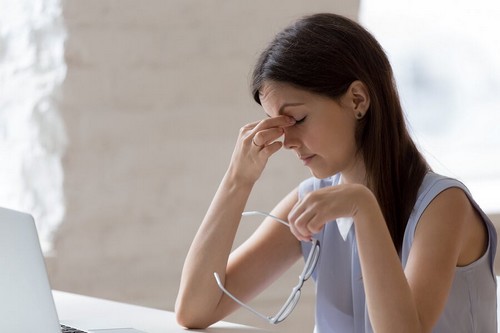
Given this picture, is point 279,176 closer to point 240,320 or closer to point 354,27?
point 240,320

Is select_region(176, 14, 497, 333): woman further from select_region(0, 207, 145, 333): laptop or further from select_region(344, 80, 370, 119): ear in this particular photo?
select_region(0, 207, 145, 333): laptop

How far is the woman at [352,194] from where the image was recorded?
5.36 ft

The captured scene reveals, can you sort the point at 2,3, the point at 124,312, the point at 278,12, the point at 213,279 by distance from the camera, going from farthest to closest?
the point at 278,12, the point at 2,3, the point at 213,279, the point at 124,312

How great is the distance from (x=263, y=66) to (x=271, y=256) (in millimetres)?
407

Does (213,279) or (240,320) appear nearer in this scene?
(213,279)

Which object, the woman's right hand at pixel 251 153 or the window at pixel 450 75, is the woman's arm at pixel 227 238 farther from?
the window at pixel 450 75

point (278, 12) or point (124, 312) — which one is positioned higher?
point (278, 12)

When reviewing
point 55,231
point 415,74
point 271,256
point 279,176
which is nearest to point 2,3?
point 55,231

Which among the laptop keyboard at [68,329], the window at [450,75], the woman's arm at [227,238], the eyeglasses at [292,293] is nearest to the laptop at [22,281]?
the laptop keyboard at [68,329]

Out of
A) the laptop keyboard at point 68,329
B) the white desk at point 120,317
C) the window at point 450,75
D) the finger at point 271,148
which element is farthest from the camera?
the window at point 450,75

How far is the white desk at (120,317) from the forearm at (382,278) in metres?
0.21

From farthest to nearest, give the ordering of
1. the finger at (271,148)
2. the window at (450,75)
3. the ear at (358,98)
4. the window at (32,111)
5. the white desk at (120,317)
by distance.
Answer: the window at (450,75) < the window at (32,111) < the finger at (271,148) < the ear at (358,98) < the white desk at (120,317)

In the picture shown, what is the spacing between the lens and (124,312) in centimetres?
173

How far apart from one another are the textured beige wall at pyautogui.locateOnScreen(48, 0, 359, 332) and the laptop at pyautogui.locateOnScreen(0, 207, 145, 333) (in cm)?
136
